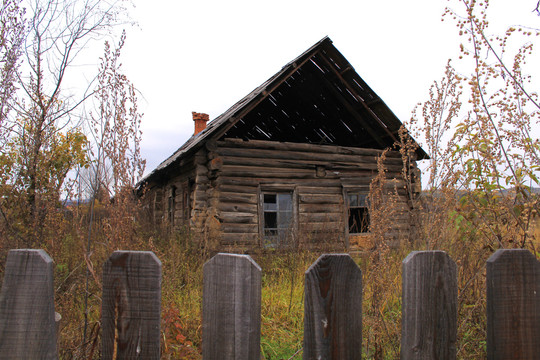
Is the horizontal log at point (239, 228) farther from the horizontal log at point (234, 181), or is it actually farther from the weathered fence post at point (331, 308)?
the weathered fence post at point (331, 308)

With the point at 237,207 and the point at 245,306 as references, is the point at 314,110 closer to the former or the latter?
the point at 237,207

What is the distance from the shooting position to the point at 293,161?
10273mm

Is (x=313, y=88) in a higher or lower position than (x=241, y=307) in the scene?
higher

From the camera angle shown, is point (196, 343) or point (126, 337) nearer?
point (126, 337)

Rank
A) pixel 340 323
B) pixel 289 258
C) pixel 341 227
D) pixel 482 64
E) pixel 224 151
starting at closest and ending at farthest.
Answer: pixel 340 323 → pixel 482 64 → pixel 289 258 → pixel 224 151 → pixel 341 227

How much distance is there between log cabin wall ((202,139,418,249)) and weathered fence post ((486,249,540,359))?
6.85 metres

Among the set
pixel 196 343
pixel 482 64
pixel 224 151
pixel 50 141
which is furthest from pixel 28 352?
pixel 224 151

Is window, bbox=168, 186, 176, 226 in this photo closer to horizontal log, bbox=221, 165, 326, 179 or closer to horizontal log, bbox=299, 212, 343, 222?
horizontal log, bbox=221, 165, 326, 179

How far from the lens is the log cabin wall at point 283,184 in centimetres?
933

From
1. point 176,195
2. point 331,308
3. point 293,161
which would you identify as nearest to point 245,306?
point 331,308

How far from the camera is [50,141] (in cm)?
503

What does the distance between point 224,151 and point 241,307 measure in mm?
8131

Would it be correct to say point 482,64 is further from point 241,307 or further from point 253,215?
point 253,215

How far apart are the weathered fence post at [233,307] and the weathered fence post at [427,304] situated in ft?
1.91
